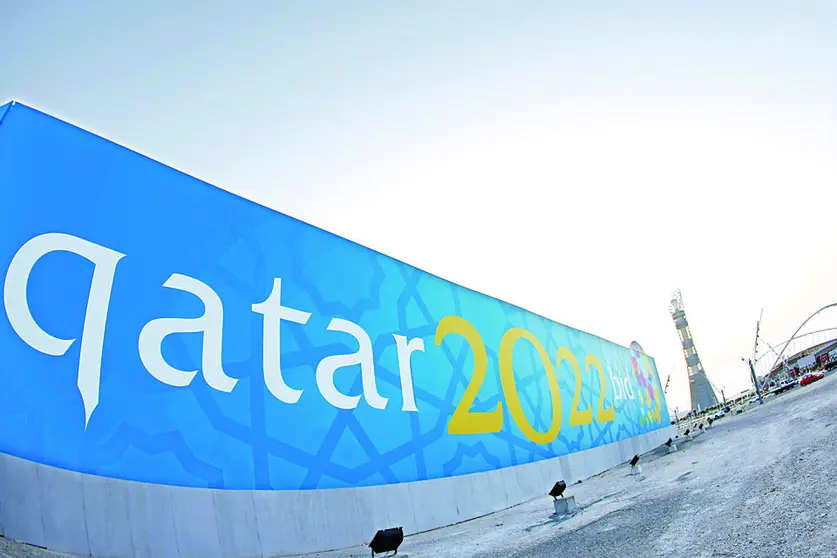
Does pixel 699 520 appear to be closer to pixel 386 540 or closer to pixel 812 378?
pixel 386 540

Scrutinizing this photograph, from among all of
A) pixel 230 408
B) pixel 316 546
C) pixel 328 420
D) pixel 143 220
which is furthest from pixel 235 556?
pixel 143 220

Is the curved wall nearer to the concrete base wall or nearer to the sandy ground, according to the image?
the concrete base wall

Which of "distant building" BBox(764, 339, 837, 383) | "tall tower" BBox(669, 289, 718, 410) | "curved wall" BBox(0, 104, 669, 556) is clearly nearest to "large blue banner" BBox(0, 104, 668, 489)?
"curved wall" BBox(0, 104, 669, 556)

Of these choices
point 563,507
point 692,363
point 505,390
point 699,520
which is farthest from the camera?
point 692,363

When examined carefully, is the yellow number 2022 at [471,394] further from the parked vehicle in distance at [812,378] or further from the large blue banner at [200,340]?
the parked vehicle in distance at [812,378]

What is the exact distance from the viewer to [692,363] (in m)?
145

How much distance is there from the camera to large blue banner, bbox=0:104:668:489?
8.70m

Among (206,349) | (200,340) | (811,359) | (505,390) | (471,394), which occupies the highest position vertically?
(200,340)

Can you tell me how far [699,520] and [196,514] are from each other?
8.92 metres

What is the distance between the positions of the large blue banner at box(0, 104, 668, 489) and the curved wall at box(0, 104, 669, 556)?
1.3 inches

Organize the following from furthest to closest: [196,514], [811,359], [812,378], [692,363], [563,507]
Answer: [692,363]
[811,359]
[812,378]
[563,507]
[196,514]

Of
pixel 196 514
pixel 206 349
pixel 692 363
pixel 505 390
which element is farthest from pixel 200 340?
pixel 692 363

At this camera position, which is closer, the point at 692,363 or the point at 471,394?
the point at 471,394

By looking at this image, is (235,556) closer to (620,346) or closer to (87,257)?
(87,257)
